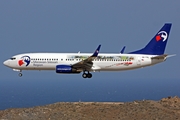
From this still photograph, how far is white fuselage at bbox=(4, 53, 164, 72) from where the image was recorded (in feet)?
292

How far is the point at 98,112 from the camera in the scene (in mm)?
79500

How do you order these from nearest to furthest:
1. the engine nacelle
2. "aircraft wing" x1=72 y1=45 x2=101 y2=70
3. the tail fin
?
"aircraft wing" x1=72 y1=45 x2=101 y2=70 → the engine nacelle → the tail fin

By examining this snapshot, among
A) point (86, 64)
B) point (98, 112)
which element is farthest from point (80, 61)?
point (98, 112)

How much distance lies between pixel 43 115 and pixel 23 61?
1481 cm

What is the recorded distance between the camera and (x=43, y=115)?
3088 inches

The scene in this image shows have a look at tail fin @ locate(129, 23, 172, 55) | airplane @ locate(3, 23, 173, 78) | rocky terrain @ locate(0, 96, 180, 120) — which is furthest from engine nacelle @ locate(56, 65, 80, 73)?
tail fin @ locate(129, 23, 172, 55)

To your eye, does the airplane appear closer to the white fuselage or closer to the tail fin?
the white fuselage

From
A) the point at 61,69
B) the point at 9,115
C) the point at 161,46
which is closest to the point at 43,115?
the point at 9,115

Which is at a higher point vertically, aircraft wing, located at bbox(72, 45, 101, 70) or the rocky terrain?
aircraft wing, located at bbox(72, 45, 101, 70)

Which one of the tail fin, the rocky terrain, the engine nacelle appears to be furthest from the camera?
the tail fin

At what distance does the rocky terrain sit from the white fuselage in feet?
26.0

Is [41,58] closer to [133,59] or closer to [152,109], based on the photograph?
[133,59]

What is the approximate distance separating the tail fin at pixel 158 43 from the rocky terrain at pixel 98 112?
11.1 m

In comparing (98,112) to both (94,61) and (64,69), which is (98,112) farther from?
(94,61)
